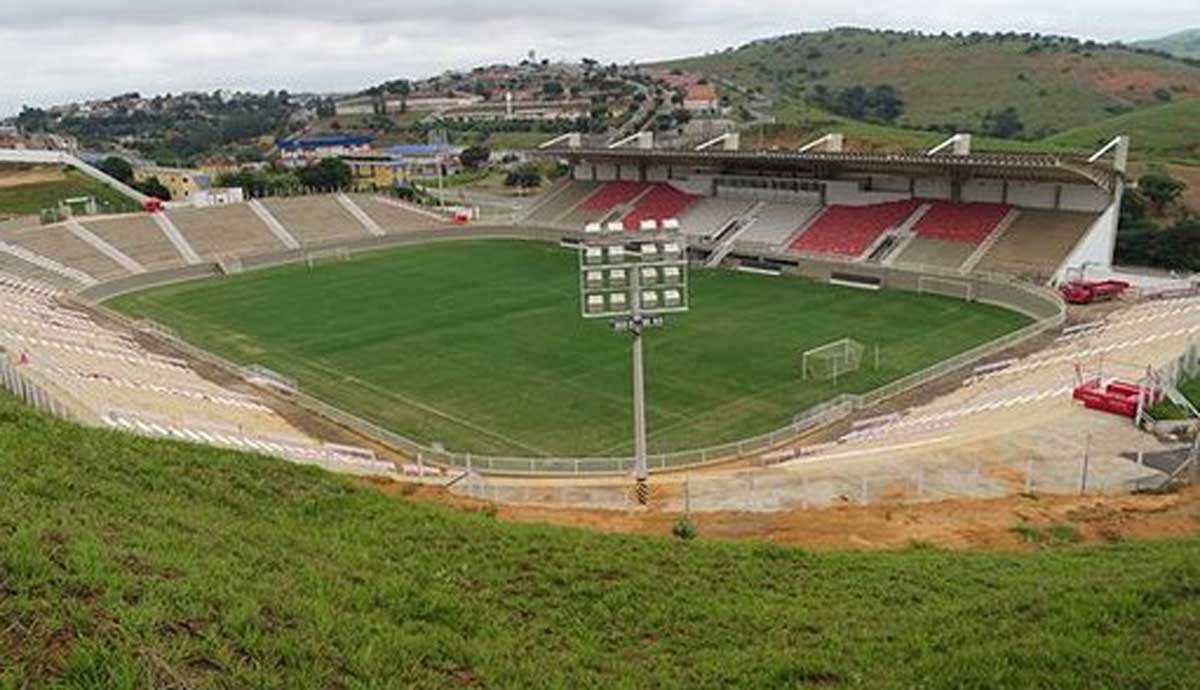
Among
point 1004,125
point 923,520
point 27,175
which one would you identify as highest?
point 1004,125

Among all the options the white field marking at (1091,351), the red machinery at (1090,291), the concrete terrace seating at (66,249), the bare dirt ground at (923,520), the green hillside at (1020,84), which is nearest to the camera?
the bare dirt ground at (923,520)

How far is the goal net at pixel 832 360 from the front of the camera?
36188 mm

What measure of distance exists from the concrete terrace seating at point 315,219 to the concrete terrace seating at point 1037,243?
139 feet

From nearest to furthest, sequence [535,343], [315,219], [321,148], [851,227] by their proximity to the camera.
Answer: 1. [535,343]
2. [851,227]
3. [315,219]
4. [321,148]

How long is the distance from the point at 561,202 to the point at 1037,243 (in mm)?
36525

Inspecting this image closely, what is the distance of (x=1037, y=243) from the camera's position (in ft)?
165

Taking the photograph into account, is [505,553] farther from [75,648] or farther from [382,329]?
[382,329]

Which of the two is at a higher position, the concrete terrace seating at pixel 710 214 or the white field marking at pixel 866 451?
the concrete terrace seating at pixel 710 214

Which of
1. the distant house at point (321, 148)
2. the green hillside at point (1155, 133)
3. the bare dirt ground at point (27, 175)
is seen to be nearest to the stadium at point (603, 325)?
the bare dirt ground at point (27, 175)

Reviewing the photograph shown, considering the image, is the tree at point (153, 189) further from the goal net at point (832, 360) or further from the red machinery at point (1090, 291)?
the red machinery at point (1090, 291)

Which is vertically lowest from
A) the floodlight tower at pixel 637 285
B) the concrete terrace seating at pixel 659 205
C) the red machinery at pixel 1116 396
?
the red machinery at pixel 1116 396

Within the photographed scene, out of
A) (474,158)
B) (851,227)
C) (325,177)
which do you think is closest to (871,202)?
(851,227)

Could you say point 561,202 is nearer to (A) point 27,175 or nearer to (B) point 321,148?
(A) point 27,175

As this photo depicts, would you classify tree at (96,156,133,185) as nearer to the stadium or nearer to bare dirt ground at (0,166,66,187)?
bare dirt ground at (0,166,66,187)
